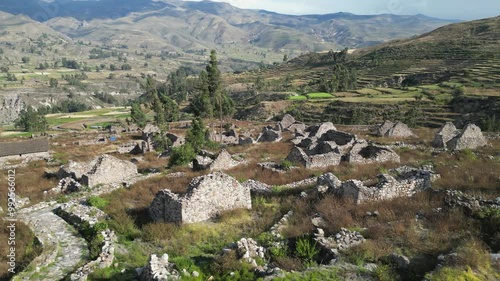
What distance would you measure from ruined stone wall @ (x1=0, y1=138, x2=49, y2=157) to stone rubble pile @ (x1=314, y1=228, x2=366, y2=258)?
179 ft

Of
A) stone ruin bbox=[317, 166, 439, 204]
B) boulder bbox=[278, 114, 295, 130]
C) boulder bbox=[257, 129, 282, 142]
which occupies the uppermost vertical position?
stone ruin bbox=[317, 166, 439, 204]

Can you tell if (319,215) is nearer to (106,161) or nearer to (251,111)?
(106,161)

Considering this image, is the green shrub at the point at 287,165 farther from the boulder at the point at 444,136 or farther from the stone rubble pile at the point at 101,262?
the boulder at the point at 444,136

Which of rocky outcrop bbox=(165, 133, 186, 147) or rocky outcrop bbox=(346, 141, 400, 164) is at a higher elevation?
rocky outcrop bbox=(346, 141, 400, 164)

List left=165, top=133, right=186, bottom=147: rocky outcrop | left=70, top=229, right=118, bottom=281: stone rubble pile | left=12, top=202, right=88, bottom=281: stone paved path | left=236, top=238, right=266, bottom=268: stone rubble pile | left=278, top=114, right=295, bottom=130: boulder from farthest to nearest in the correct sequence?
left=278, top=114, right=295, bottom=130: boulder < left=165, top=133, right=186, bottom=147: rocky outcrop < left=12, top=202, right=88, bottom=281: stone paved path < left=70, top=229, right=118, bottom=281: stone rubble pile < left=236, top=238, right=266, bottom=268: stone rubble pile

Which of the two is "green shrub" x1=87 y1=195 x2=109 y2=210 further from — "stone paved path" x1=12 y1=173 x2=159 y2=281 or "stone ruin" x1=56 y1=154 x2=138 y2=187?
"stone ruin" x1=56 y1=154 x2=138 y2=187

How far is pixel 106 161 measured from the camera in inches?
1074

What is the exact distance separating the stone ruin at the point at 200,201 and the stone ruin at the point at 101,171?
1004cm

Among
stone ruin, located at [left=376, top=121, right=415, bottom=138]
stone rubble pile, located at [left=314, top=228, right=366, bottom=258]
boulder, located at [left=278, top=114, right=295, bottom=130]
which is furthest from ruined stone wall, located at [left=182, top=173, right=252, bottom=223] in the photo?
boulder, located at [left=278, top=114, right=295, bottom=130]

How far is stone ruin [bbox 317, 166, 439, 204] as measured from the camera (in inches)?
702

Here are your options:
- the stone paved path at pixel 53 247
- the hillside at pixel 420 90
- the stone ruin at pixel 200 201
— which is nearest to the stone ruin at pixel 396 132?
the hillside at pixel 420 90

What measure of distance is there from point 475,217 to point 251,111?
104523mm

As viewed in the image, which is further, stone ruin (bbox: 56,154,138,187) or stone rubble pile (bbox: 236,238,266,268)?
stone ruin (bbox: 56,154,138,187)

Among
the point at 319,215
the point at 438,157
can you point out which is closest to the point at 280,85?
the point at 438,157
